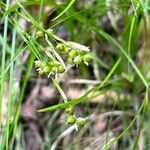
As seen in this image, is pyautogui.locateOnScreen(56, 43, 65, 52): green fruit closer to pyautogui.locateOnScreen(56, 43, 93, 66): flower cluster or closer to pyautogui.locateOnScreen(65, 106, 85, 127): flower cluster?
pyautogui.locateOnScreen(56, 43, 93, 66): flower cluster

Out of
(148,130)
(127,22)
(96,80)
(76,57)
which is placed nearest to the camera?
(76,57)

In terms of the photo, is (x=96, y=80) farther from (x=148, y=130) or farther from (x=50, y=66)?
(x=50, y=66)

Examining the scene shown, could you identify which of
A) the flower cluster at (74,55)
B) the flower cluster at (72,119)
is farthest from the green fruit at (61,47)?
the flower cluster at (72,119)

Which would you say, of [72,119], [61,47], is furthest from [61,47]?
[72,119]

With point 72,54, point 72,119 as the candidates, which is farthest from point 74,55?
point 72,119

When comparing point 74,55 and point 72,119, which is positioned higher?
point 74,55

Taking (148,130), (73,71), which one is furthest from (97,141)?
(73,71)

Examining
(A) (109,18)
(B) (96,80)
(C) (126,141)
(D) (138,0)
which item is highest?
(D) (138,0)

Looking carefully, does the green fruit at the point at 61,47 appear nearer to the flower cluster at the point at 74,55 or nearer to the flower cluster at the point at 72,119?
the flower cluster at the point at 74,55

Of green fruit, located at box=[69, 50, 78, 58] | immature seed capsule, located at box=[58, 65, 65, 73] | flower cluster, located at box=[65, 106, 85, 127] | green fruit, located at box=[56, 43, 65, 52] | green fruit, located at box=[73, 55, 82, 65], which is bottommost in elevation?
flower cluster, located at box=[65, 106, 85, 127]

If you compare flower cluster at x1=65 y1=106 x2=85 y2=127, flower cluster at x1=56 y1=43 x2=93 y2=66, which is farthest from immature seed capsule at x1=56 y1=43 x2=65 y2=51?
flower cluster at x1=65 y1=106 x2=85 y2=127

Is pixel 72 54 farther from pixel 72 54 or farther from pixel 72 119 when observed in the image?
pixel 72 119
